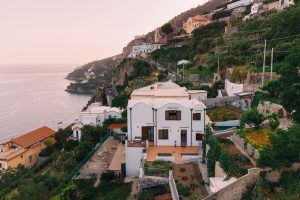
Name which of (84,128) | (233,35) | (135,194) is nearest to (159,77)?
(233,35)

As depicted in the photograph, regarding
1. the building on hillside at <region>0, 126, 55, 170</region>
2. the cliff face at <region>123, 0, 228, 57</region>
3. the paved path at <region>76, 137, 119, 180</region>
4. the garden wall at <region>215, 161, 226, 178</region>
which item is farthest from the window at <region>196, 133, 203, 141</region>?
the cliff face at <region>123, 0, 228, 57</region>

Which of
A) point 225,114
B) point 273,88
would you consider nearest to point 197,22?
point 225,114

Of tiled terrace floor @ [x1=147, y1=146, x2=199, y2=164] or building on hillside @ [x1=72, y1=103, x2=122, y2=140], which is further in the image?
building on hillside @ [x1=72, y1=103, x2=122, y2=140]

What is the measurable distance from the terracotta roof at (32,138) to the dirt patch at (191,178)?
1903 cm

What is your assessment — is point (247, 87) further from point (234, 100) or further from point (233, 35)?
point (233, 35)

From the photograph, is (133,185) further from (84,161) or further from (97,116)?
(97,116)

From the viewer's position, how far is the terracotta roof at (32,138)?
27984 mm

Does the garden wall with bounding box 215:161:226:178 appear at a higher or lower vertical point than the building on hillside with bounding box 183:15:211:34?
lower

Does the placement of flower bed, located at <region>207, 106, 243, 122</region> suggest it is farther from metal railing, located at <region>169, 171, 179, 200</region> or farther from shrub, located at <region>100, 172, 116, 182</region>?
shrub, located at <region>100, 172, 116, 182</region>

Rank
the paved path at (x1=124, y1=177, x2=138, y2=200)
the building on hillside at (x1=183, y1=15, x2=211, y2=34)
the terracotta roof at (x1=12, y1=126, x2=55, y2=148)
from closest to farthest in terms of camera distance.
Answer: the paved path at (x1=124, y1=177, x2=138, y2=200), the terracotta roof at (x1=12, y1=126, x2=55, y2=148), the building on hillside at (x1=183, y1=15, x2=211, y2=34)

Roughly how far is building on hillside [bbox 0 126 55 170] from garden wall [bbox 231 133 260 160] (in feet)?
66.7

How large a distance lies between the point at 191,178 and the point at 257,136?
414cm

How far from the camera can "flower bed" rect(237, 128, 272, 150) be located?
1315cm

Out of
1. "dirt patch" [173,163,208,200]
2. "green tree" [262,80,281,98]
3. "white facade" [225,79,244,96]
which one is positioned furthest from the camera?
"white facade" [225,79,244,96]
